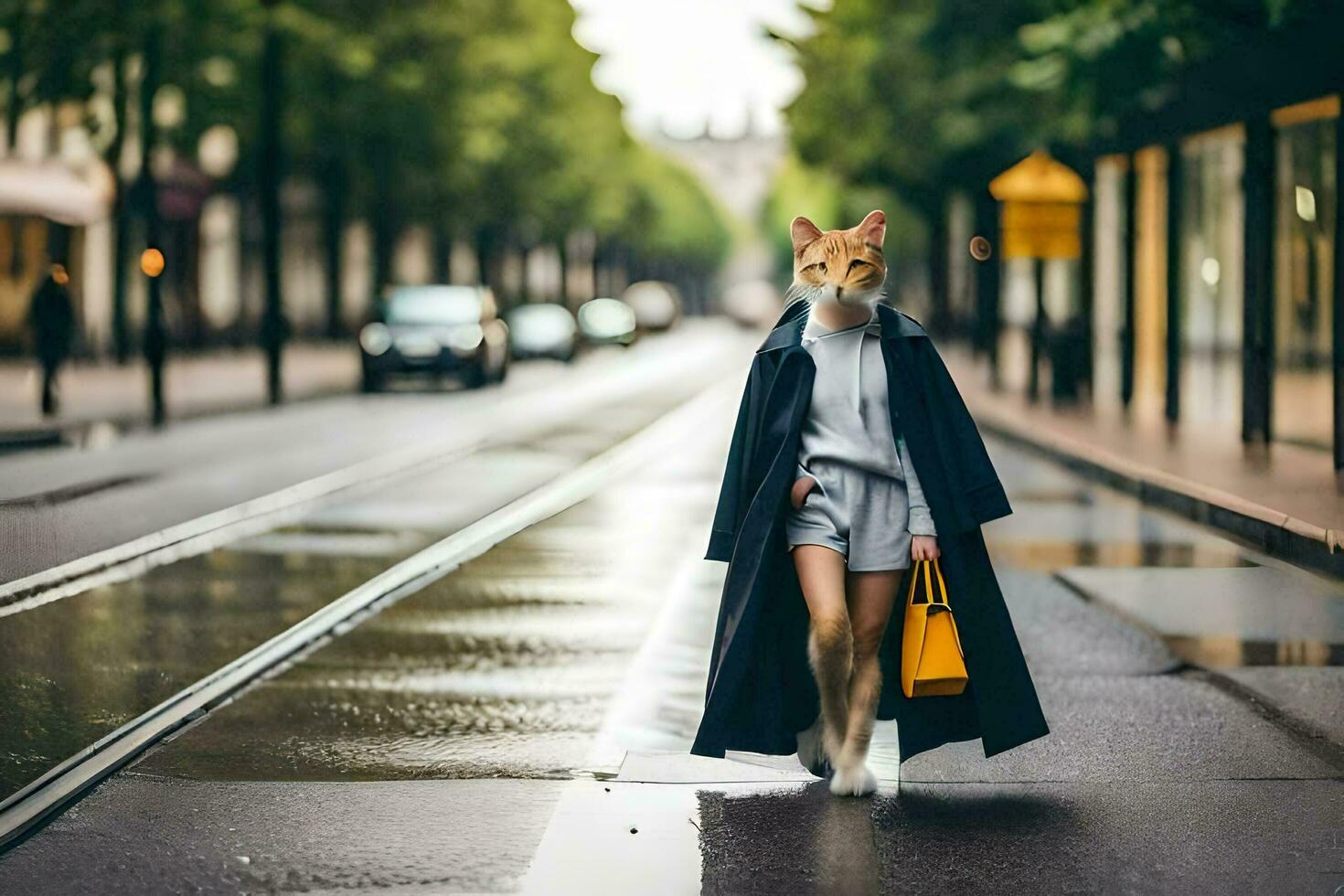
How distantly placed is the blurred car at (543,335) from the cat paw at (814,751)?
43.0 metres

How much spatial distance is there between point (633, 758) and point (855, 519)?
1.36 metres

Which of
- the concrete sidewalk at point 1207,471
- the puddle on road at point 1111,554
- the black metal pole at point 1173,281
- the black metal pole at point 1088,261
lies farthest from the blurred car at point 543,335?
the puddle on road at point 1111,554

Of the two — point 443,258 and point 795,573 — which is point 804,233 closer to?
point 795,573

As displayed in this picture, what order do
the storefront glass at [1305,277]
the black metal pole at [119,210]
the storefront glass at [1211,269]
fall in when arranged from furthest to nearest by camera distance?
1. the black metal pole at [119,210]
2. the storefront glass at [1211,269]
3. the storefront glass at [1305,277]

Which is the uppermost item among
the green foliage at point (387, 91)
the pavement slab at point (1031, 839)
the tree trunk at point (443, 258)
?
the green foliage at point (387, 91)

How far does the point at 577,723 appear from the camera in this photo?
7.63 metres

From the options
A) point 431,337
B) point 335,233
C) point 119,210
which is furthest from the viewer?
point 335,233

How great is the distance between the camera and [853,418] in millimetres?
6070

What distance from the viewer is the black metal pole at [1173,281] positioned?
22859mm

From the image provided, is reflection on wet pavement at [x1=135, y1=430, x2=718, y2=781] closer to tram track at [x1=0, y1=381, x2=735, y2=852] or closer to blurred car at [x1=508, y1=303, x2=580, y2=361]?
tram track at [x1=0, y1=381, x2=735, y2=852]

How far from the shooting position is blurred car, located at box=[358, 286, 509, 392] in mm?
34375

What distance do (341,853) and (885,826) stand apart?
1.45m

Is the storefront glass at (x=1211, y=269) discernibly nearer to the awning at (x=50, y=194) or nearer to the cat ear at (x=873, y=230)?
the cat ear at (x=873, y=230)

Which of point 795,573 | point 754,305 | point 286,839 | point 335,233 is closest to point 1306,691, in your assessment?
point 795,573
